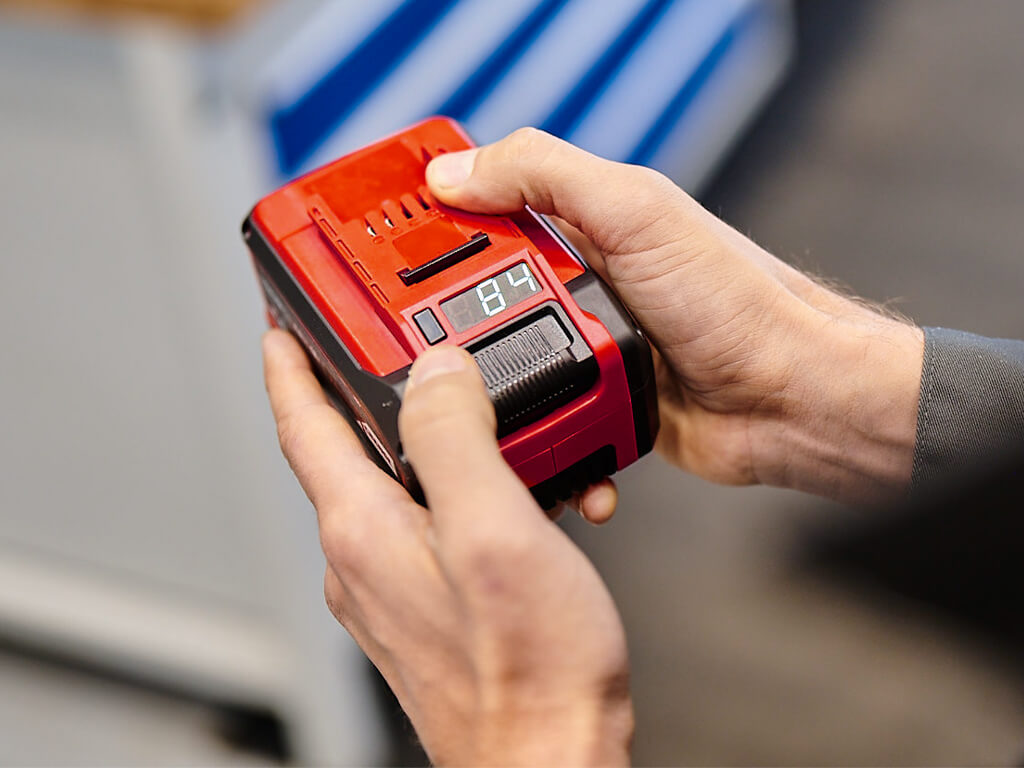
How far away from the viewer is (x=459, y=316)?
0.63m

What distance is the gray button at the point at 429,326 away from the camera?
624mm

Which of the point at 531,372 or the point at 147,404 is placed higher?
the point at 531,372

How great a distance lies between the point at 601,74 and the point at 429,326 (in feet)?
3.93

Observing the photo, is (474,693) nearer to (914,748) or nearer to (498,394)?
(498,394)

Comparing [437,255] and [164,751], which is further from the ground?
[437,255]

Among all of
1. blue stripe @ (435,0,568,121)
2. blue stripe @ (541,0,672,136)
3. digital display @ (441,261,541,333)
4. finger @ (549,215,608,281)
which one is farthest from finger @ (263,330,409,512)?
blue stripe @ (541,0,672,136)

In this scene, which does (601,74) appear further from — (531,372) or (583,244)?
(531,372)

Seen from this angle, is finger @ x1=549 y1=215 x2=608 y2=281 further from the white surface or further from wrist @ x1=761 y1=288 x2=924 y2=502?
the white surface

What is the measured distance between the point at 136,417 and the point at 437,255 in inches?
27.7

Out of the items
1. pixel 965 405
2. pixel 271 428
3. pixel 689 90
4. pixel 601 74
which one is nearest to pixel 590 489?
pixel 965 405

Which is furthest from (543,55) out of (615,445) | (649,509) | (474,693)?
(474,693)

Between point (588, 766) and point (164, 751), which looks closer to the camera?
point (588, 766)

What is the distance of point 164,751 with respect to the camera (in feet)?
4.88

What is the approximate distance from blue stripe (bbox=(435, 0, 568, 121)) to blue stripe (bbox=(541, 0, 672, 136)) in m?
0.10
